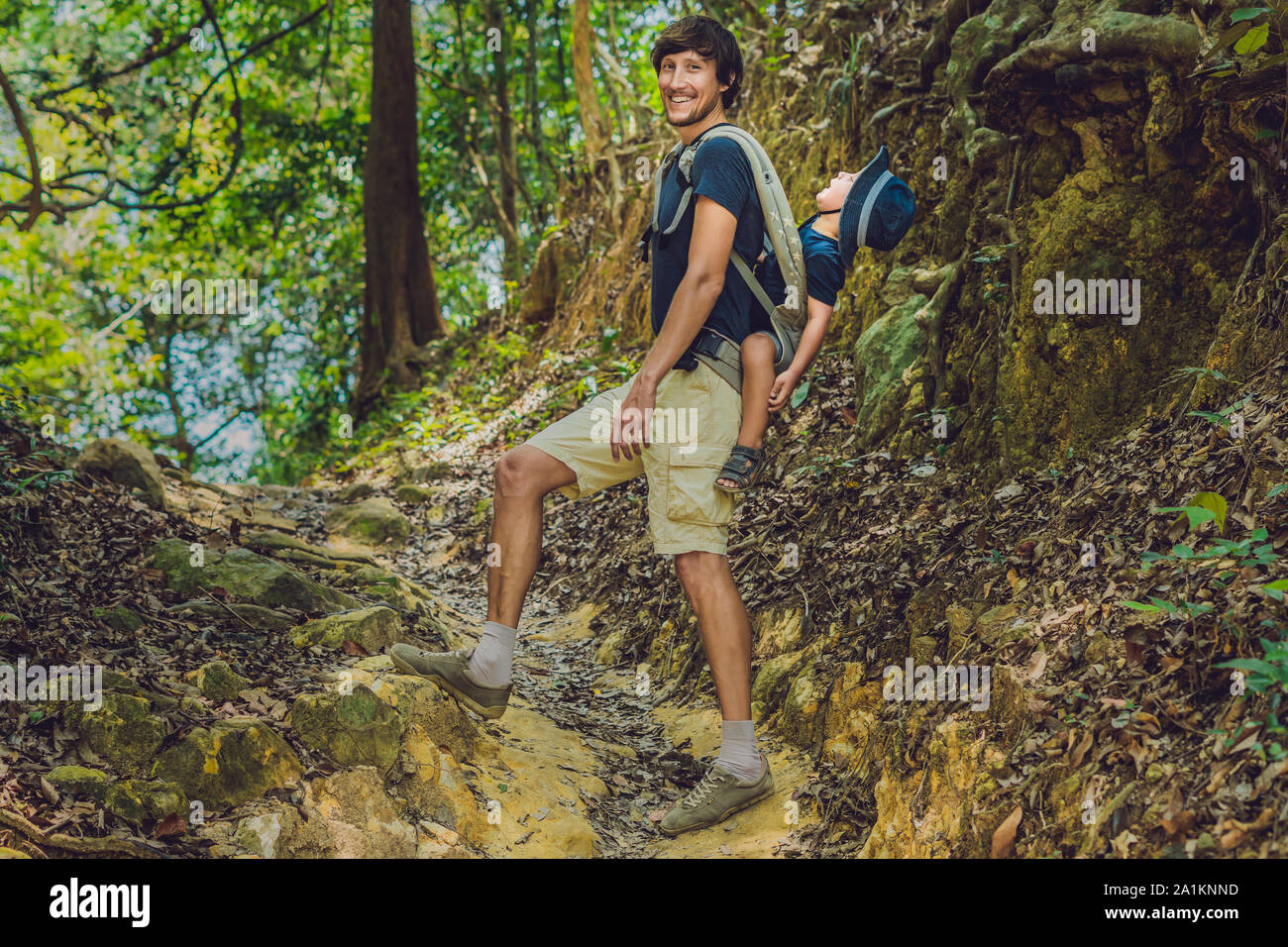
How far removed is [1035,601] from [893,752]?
29.8 inches

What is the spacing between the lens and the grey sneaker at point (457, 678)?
3.91 m

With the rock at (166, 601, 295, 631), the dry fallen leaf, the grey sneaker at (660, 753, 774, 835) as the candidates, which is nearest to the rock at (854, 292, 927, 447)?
the grey sneaker at (660, 753, 774, 835)

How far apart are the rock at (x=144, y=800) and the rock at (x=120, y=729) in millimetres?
131

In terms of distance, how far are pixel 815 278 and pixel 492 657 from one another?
203 centimetres

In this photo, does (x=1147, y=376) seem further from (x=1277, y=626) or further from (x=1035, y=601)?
(x=1277, y=626)

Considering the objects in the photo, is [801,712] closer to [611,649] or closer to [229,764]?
[611,649]

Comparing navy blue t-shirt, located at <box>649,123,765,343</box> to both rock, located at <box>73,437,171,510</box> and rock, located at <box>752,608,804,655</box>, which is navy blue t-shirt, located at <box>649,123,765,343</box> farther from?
rock, located at <box>73,437,171,510</box>

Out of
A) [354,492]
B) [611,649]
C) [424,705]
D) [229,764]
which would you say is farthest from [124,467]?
[229,764]

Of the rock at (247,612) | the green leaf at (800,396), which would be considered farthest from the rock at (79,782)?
the green leaf at (800,396)

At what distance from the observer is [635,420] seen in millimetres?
3756

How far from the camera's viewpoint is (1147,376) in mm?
4254

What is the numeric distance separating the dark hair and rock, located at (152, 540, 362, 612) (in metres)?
3.11

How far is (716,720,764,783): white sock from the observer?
3.74 metres

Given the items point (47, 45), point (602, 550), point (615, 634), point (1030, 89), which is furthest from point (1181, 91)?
point (47, 45)
